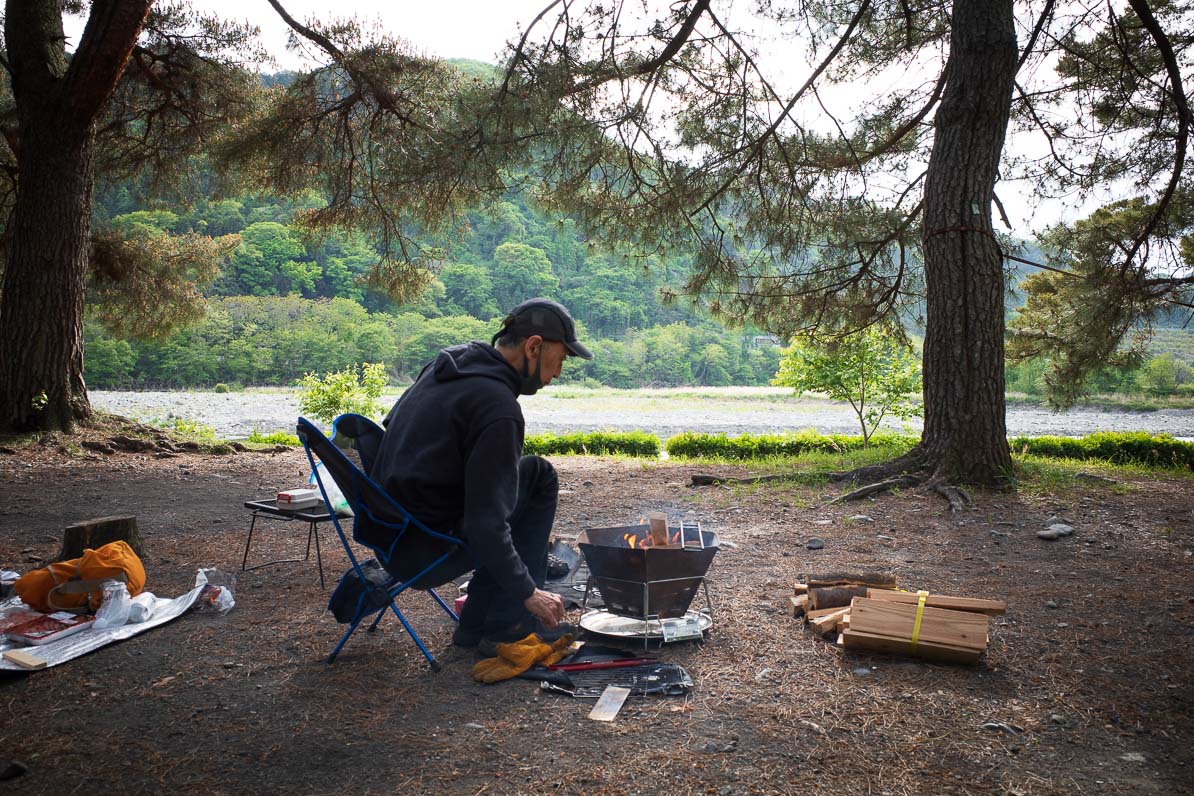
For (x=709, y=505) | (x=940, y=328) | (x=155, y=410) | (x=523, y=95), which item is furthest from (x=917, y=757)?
(x=155, y=410)

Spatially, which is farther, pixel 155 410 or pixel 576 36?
pixel 155 410

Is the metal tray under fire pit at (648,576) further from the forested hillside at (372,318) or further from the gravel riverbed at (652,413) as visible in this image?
the forested hillside at (372,318)

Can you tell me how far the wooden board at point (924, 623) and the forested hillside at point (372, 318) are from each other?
96.0 feet

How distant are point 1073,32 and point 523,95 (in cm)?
512

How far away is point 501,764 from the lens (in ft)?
6.84

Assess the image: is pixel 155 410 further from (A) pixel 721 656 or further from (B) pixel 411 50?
(A) pixel 721 656

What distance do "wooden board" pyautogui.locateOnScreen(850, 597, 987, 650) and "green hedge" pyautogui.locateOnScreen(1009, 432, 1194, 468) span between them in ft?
25.3

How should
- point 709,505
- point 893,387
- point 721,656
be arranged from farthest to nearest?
point 893,387, point 709,505, point 721,656

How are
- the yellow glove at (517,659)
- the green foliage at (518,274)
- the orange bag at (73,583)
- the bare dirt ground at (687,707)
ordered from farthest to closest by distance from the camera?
the green foliage at (518,274) < the orange bag at (73,583) < the yellow glove at (517,659) < the bare dirt ground at (687,707)

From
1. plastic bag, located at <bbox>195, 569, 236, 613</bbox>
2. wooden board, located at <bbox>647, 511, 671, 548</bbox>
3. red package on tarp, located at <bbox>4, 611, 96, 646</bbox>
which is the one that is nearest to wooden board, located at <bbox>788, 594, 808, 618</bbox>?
wooden board, located at <bbox>647, 511, 671, 548</bbox>

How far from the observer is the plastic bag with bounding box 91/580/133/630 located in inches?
121

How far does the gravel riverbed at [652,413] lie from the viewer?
83.5 ft

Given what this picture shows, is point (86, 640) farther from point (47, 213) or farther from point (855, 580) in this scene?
point (47, 213)

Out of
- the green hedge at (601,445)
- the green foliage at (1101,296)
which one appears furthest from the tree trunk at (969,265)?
the green hedge at (601,445)
